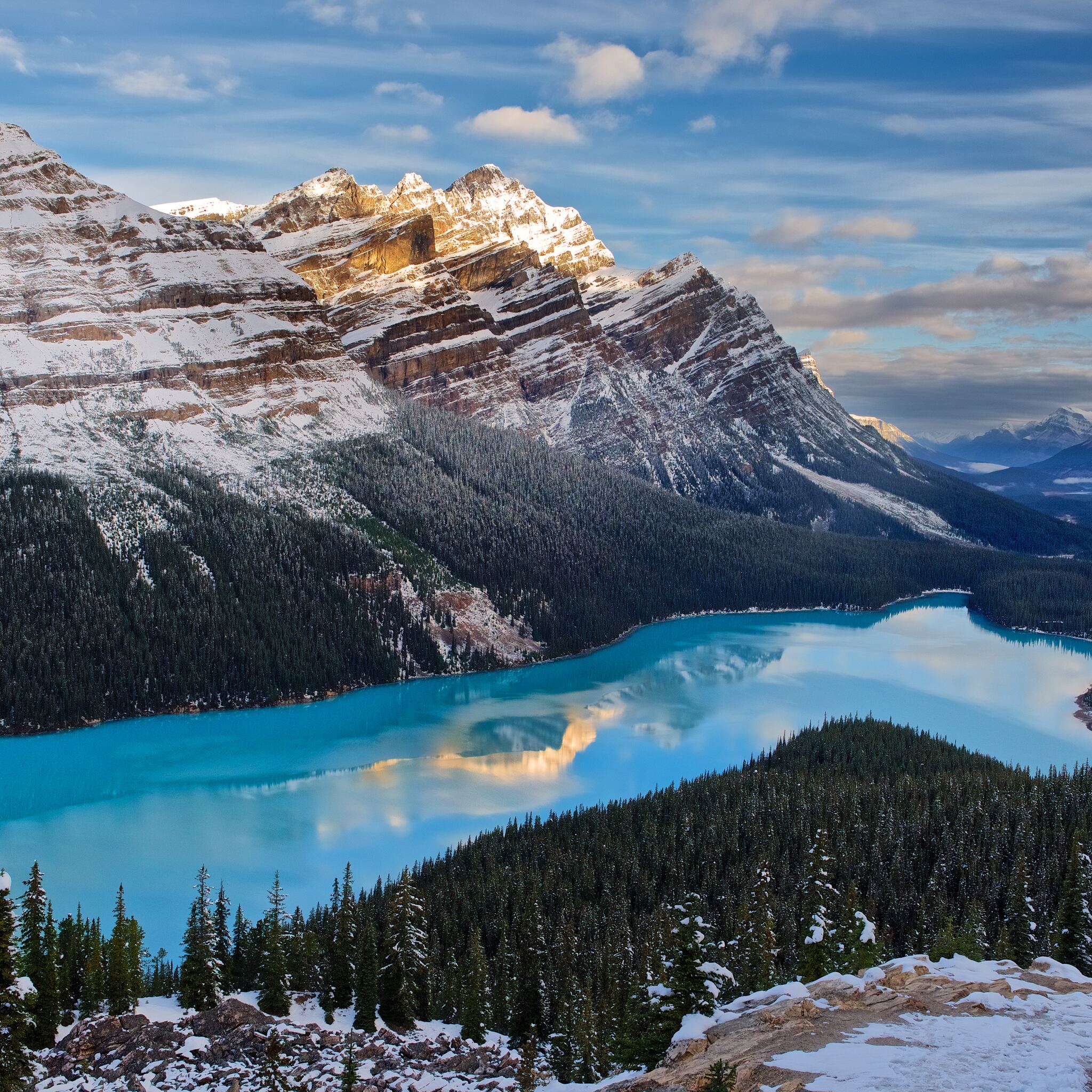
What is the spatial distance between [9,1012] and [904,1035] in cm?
2489

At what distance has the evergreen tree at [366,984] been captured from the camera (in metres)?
42.6

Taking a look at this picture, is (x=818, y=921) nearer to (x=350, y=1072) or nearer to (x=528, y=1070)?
(x=528, y=1070)

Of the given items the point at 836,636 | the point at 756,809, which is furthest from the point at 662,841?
the point at 836,636

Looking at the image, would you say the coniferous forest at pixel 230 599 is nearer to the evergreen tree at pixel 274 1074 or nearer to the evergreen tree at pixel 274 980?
the evergreen tree at pixel 274 980

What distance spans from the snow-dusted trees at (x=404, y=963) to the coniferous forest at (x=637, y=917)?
11 cm

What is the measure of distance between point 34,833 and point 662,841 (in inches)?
1916

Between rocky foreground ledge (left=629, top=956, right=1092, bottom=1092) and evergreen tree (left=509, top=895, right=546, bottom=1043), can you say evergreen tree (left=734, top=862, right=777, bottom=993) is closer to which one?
evergreen tree (left=509, top=895, right=546, bottom=1043)

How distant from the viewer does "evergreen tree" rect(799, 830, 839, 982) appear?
41000 mm

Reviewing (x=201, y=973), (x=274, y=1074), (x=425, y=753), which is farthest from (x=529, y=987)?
(x=425, y=753)

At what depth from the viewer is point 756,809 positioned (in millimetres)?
74375

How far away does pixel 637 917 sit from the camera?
193ft

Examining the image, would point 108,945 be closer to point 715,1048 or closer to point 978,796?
point 715,1048

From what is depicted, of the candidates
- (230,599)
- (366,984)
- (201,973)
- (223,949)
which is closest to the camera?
(201,973)

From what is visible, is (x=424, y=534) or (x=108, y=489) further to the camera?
(x=424, y=534)
